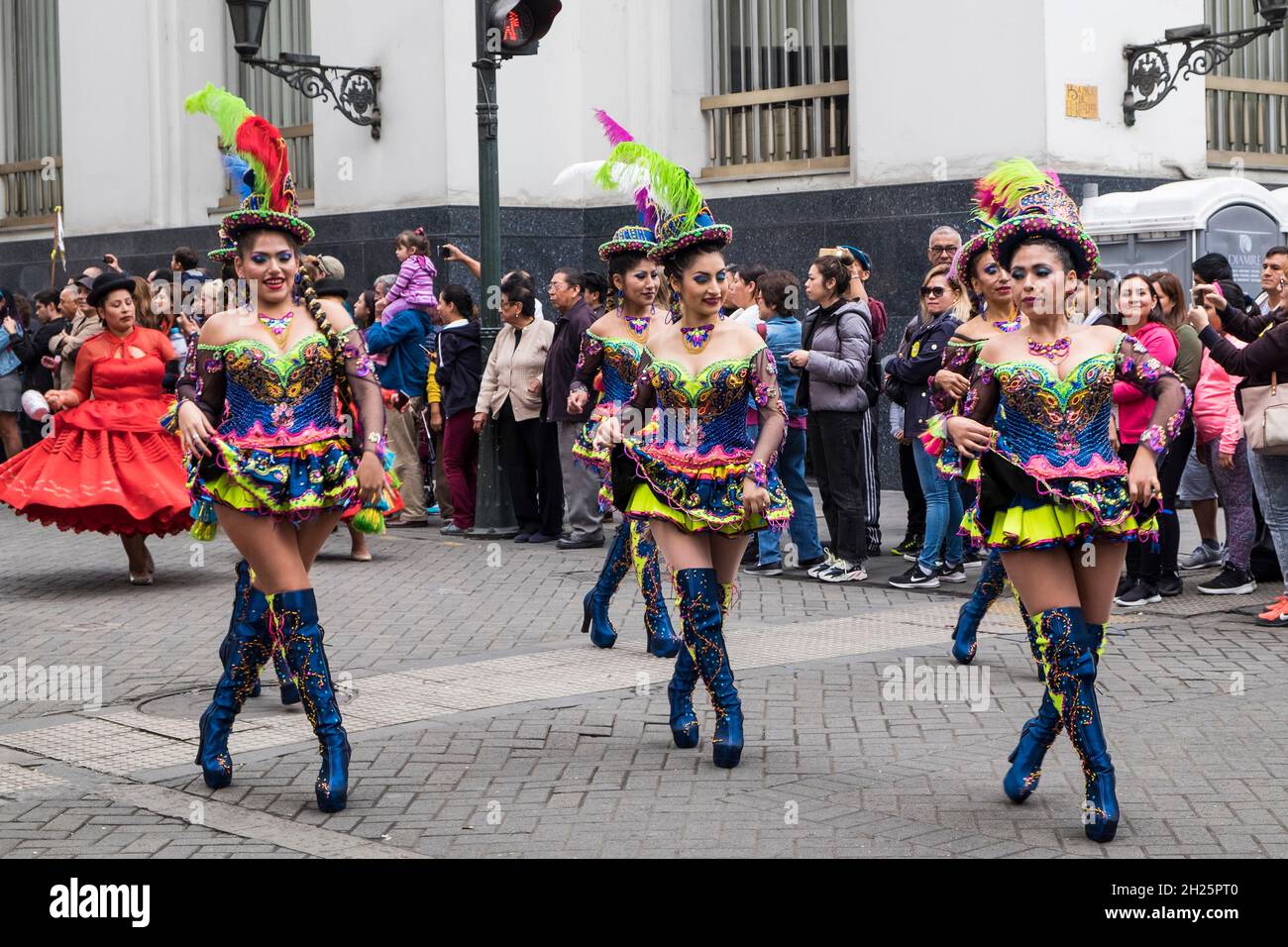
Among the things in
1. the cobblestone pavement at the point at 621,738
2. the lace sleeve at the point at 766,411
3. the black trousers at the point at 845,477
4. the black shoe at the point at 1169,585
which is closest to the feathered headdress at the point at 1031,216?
the lace sleeve at the point at 766,411

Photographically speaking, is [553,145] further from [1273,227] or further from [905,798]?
[905,798]

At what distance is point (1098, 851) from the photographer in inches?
211

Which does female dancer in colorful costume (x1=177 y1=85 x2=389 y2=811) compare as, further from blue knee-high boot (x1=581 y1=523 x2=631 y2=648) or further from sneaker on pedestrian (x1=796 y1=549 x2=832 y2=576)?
sneaker on pedestrian (x1=796 y1=549 x2=832 y2=576)

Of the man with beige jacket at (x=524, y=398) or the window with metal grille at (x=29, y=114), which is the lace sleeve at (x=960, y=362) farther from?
the window with metal grille at (x=29, y=114)

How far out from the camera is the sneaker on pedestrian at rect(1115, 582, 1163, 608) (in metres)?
10.2

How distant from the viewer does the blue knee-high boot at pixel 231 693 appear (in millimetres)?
6273

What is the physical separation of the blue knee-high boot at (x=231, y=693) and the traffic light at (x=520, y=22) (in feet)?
25.0

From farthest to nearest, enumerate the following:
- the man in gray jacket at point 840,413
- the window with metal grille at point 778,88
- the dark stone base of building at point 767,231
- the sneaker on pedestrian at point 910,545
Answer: the window with metal grille at point 778,88 → the dark stone base of building at point 767,231 → the sneaker on pedestrian at point 910,545 → the man in gray jacket at point 840,413

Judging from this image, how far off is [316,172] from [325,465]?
12954 mm

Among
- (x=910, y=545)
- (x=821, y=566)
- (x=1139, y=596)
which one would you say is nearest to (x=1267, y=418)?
(x=1139, y=596)

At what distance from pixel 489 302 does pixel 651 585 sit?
5.93 meters

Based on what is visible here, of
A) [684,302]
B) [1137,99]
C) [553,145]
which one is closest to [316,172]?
[553,145]

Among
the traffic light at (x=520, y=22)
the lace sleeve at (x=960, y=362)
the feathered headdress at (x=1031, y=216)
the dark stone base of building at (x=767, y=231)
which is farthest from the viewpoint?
the dark stone base of building at (x=767, y=231)

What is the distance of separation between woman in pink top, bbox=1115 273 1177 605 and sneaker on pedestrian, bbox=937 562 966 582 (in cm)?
110
